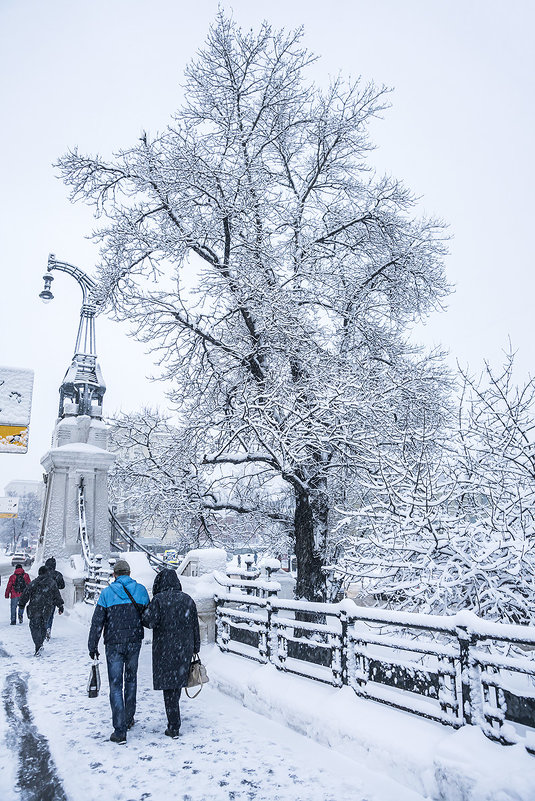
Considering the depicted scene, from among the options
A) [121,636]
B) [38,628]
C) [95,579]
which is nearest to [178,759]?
[121,636]

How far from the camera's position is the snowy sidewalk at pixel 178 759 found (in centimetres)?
407

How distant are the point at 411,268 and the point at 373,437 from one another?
14.0 ft

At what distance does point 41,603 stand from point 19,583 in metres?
3.50

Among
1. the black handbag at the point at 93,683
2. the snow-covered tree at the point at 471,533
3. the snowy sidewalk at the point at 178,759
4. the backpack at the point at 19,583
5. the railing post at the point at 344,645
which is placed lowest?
the snowy sidewalk at the point at 178,759

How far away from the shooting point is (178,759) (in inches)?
186

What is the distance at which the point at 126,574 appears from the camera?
18.9 feet

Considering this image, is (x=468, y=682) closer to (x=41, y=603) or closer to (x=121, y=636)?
(x=121, y=636)

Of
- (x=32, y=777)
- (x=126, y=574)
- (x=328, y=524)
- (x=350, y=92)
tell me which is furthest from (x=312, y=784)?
(x=350, y=92)

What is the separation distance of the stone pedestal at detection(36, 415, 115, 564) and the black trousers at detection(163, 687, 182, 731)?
12.9m

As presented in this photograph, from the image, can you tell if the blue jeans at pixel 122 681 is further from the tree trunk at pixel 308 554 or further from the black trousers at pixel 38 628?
the black trousers at pixel 38 628

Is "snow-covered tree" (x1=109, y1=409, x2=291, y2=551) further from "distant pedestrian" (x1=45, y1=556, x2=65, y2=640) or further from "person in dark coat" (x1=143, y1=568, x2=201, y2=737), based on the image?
"person in dark coat" (x1=143, y1=568, x2=201, y2=737)

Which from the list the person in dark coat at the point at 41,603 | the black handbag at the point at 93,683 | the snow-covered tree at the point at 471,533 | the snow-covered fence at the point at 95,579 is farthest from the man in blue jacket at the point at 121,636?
the snow-covered fence at the point at 95,579

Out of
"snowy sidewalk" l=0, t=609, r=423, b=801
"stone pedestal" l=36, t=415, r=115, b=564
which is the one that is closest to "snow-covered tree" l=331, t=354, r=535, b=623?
"snowy sidewalk" l=0, t=609, r=423, b=801

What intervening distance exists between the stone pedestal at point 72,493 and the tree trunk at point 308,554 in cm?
970
